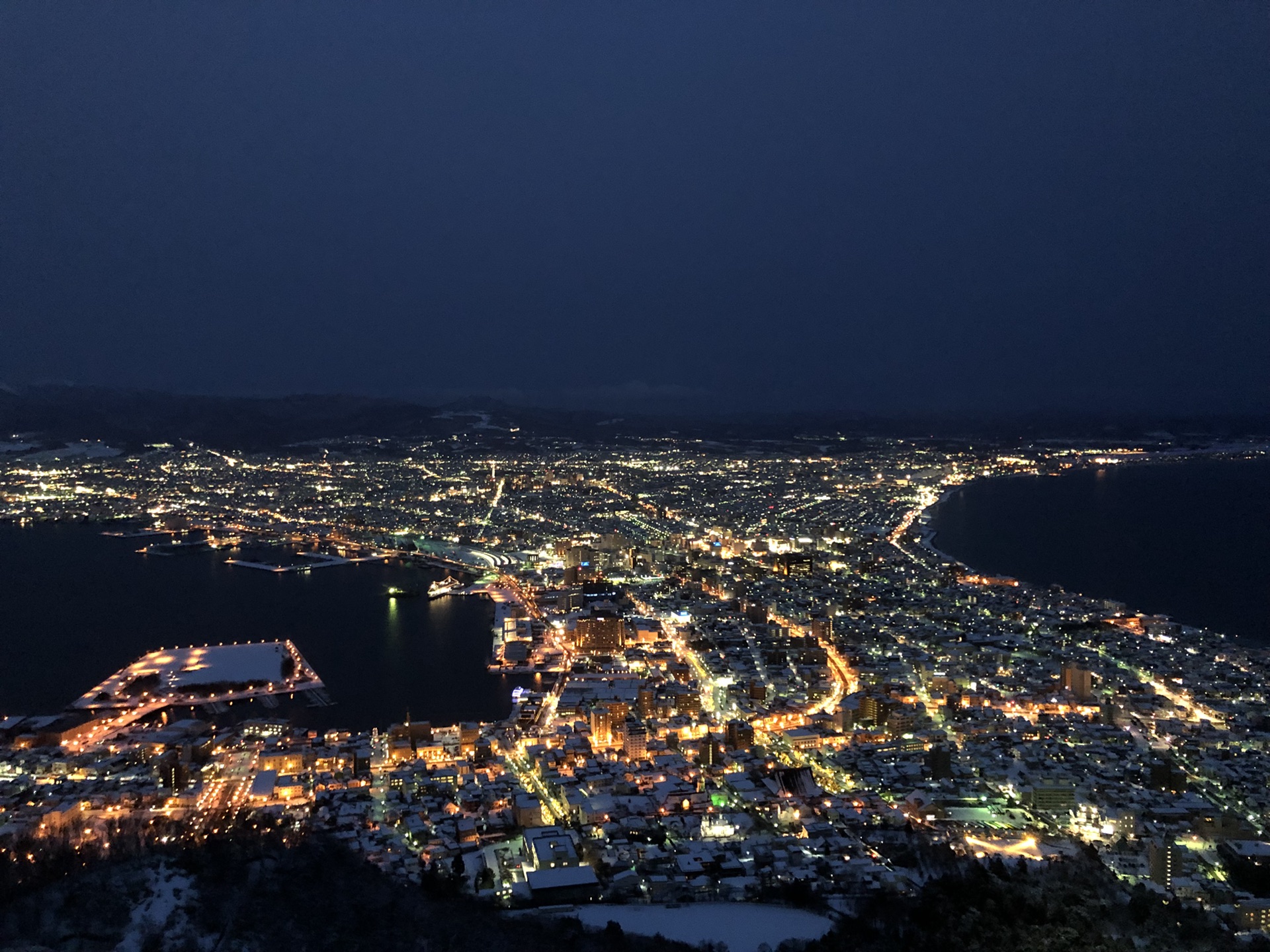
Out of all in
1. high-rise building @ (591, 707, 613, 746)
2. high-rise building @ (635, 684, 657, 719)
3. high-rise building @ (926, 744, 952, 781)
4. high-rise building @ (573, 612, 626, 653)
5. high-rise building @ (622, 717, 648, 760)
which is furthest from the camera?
high-rise building @ (573, 612, 626, 653)

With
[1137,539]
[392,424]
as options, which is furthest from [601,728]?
[392,424]

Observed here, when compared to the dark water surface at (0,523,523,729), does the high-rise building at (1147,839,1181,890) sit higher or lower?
higher

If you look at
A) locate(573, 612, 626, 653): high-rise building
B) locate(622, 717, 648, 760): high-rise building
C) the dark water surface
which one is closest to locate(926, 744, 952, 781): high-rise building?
locate(622, 717, 648, 760): high-rise building

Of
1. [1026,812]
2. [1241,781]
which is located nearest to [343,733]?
[1026,812]

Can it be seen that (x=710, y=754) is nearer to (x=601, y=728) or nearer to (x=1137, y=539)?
(x=601, y=728)

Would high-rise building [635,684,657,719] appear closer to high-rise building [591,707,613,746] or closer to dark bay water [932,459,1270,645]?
high-rise building [591,707,613,746]
